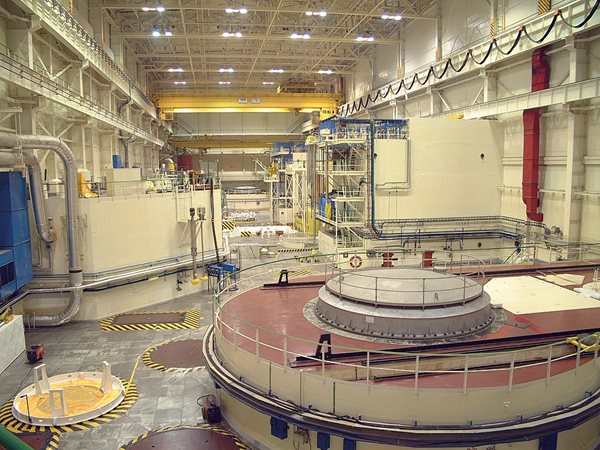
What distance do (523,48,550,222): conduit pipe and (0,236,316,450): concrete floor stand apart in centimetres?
1210

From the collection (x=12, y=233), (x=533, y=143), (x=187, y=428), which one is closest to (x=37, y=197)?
(x=12, y=233)

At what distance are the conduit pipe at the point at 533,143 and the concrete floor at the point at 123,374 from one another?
12.1 metres

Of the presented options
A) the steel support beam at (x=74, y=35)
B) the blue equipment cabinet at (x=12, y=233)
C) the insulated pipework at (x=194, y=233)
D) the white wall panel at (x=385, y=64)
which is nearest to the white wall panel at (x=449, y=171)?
the insulated pipework at (x=194, y=233)

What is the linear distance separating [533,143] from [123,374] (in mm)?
16135

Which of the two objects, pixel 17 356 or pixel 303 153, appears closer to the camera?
pixel 17 356

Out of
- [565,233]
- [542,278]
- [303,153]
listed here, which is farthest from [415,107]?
[542,278]

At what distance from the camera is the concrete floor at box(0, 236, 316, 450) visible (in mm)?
8883

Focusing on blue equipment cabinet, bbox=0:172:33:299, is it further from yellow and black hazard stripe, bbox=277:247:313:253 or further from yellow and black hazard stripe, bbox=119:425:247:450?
yellow and black hazard stripe, bbox=277:247:313:253

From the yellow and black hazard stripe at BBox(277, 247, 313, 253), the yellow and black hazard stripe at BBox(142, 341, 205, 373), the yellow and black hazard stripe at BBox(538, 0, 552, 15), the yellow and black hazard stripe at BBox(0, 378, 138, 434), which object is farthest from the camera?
the yellow and black hazard stripe at BBox(277, 247, 313, 253)

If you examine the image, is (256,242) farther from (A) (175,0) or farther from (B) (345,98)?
(B) (345,98)

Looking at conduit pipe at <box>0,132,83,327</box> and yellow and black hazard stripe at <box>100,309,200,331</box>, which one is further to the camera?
yellow and black hazard stripe at <box>100,309,200,331</box>

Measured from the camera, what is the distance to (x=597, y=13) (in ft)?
48.3

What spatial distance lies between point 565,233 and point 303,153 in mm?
19317

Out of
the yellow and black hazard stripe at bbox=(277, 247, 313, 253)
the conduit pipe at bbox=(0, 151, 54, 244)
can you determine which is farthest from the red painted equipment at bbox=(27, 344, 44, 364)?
the yellow and black hazard stripe at bbox=(277, 247, 313, 253)
